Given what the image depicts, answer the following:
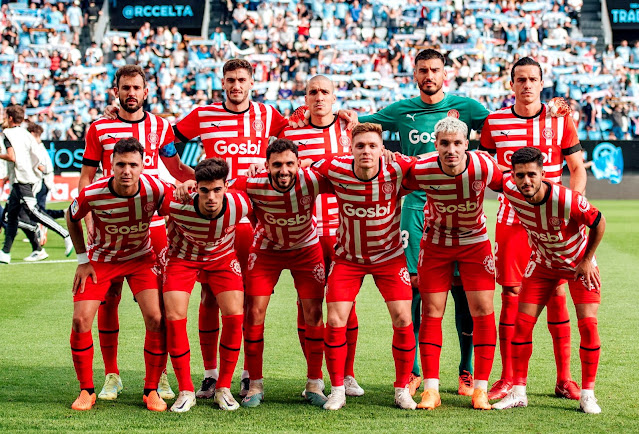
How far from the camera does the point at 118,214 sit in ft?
17.3

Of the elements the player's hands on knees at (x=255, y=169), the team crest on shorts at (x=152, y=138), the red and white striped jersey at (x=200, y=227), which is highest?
the team crest on shorts at (x=152, y=138)

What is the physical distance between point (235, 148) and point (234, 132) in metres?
0.11

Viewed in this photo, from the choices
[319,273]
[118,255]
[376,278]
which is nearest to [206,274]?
[118,255]

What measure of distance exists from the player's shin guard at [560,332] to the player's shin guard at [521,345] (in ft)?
1.05

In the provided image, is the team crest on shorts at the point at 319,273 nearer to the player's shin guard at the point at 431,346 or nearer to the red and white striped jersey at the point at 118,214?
the player's shin guard at the point at 431,346

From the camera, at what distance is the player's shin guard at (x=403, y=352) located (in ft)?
17.2

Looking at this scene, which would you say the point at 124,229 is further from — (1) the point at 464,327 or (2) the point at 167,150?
(1) the point at 464,327

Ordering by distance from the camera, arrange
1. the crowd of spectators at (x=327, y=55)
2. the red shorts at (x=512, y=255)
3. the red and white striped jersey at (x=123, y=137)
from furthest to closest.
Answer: the crowd of spectators at (x=327, y=55), the red and white striped jersey at (x=123, y=137), the red shorts at (x=512, y=255)

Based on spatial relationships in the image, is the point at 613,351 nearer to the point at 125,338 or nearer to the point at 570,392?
the point at 570,392

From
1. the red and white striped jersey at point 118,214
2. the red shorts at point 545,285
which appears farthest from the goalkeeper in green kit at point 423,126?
the red and white striped jersey at point 118,214

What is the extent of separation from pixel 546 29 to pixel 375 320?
20685 mm

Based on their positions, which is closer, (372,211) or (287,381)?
(372,211)

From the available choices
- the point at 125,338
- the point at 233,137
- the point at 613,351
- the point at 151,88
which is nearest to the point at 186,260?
the point at 233,137

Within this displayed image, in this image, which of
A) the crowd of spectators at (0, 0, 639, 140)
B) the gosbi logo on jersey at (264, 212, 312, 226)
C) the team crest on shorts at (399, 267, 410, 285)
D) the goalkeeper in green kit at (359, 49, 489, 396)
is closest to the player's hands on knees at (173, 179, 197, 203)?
the gosbi logo on jersey at (264, 212, 312, 226)
